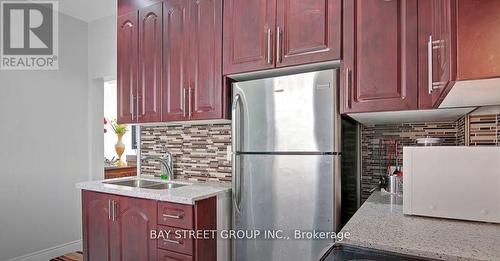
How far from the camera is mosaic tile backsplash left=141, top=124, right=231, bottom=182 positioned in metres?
2.37

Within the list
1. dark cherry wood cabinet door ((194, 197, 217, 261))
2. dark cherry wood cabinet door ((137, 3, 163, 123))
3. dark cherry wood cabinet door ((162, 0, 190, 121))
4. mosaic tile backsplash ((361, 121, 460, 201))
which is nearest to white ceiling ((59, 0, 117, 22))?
dark cherry wood cabinet door ((137, 3, 163, 123))

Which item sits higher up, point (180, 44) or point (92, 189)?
point (180, 44)

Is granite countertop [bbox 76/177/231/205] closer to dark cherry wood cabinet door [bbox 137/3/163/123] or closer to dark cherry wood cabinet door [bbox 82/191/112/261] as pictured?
dark cherry wood cabinet door [bbox 82/191/112/261]

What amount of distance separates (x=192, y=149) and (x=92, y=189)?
835 millimetres

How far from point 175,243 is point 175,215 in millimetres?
177

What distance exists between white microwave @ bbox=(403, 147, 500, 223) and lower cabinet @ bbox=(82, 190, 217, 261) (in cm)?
116

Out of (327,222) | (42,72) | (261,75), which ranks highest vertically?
(42,72)

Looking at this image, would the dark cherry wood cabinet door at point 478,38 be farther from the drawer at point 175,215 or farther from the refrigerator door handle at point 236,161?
the drawer at point 175,215

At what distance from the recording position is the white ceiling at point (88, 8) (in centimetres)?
285

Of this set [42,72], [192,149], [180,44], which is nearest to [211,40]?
[180,44]

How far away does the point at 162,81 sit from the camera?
2.29m

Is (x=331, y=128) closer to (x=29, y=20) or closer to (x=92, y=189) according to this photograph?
(x=92, y=189)

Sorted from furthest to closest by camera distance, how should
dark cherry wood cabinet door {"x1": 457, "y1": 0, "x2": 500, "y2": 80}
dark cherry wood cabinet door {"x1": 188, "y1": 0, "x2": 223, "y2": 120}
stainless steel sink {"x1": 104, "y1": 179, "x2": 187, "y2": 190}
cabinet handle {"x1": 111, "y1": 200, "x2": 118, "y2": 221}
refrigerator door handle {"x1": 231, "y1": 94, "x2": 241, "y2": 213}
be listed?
stainless steel sink {"x1": 104, "y1": 179, "x2": 187, "y2": 190} < cabinet handle {"x1": 111, "y1": 200, "x2": 118, "y2": 221} < dark cherry wood cabinet door {"x1": 188, "y1": 0, "x2": 223, "y2": 120} < refrigerator door handle {"x1": 231, "y1": 94, "x2": 241, "y2": 213} < dark cherry wood cabinet door {"x1": 457, "y1": 0, "x2": 500, "y2": 80}

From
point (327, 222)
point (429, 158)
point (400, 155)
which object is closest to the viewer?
point (429, 158)
